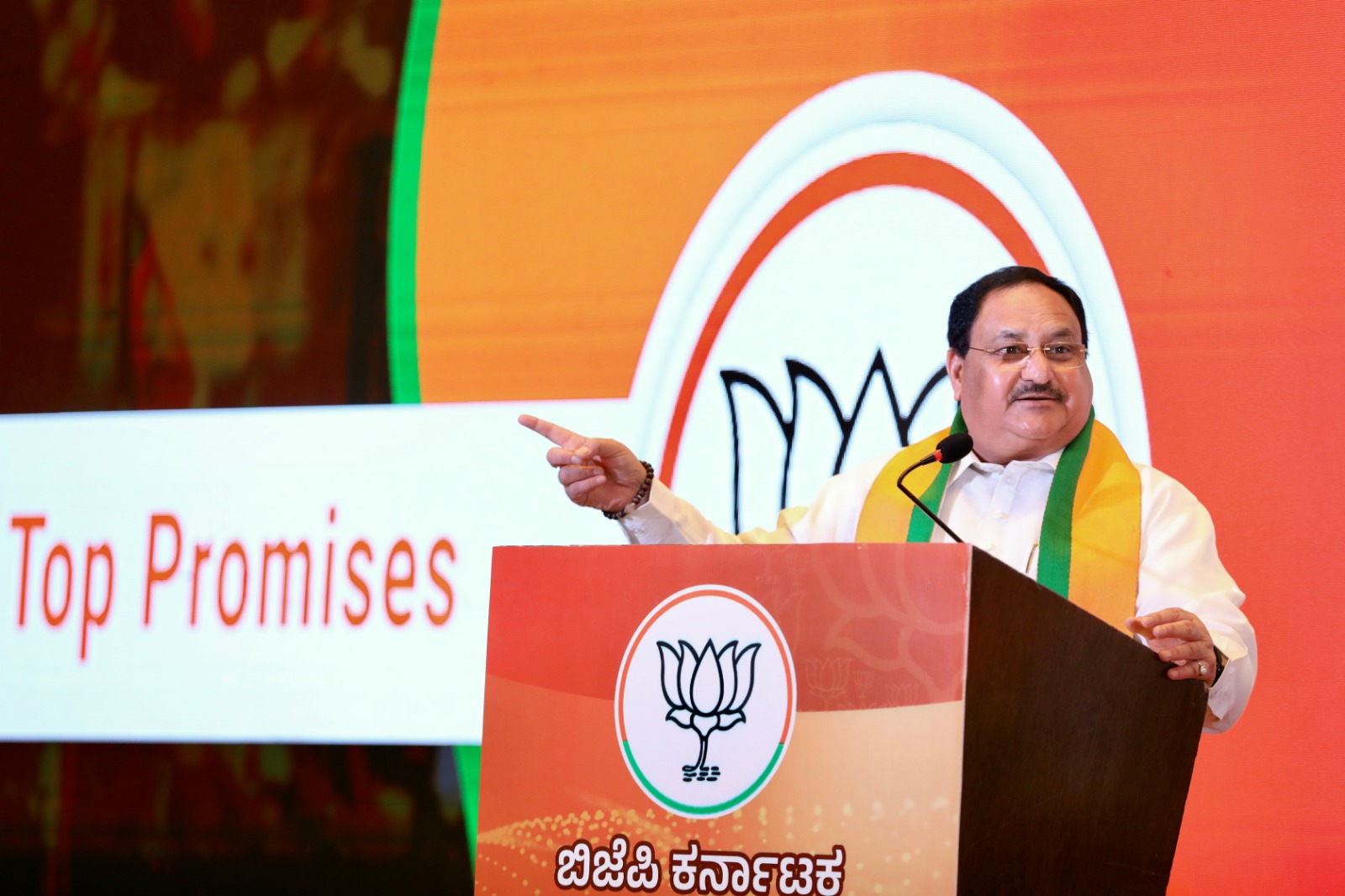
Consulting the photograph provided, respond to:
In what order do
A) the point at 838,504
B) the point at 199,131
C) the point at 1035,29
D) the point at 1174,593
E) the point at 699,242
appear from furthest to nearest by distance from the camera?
1. the point at 199,131
2. the point at 699,242
3. the point at 1035,29
4. the point at 838,504
5. the point at 1174,593

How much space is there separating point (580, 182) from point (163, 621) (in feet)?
4.59

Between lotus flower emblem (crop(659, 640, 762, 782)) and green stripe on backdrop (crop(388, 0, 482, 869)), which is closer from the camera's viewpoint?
lotus flower emblem (crop(659, 640, 762, 782))

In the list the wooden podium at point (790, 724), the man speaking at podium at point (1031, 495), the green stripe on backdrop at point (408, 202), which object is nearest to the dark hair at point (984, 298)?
the man speaking at podium at point (1031, 495)

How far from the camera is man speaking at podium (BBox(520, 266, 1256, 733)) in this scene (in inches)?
78.6

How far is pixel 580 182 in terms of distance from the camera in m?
3.14

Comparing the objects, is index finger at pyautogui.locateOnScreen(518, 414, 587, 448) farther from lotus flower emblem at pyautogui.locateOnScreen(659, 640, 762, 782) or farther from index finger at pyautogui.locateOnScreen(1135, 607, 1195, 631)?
index finger at pyautogui.locateOnScreen(1135, 607, 1195, 631)

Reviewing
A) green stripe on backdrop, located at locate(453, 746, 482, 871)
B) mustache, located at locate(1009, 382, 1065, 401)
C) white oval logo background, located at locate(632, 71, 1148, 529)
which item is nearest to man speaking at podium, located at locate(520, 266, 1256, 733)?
mustache, located at locate(1009, 382, 1065, 401)

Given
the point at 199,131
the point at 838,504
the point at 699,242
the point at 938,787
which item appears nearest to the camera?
the point at 938,787

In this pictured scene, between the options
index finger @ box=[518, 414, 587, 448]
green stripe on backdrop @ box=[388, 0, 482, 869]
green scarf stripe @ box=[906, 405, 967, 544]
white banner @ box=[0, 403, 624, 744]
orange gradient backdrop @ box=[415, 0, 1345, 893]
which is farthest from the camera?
green stripe on backdrop @ box=[388, 0, 482, 869]

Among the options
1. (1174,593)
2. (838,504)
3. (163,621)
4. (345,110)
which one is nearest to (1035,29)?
(838,504)

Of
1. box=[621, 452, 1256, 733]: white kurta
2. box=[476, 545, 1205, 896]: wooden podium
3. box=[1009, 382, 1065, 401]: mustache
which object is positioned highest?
box=[1009, 382, 1065, 401]: mustache

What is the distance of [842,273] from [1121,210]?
554mm

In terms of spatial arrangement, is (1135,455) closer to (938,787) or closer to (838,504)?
(838,504)

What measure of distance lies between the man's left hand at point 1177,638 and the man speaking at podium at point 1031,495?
259 mm
